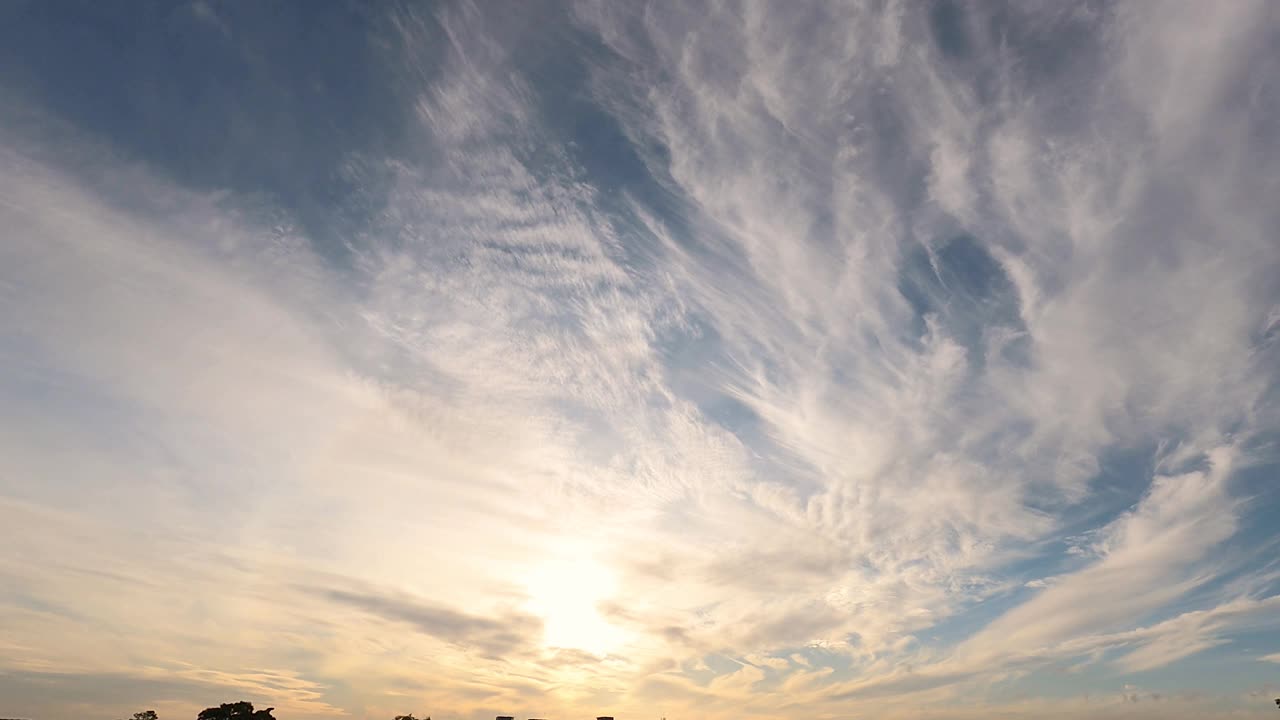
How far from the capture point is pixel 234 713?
172625mm

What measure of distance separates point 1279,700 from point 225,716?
13048 inches

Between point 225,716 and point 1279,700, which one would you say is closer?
point 225,716

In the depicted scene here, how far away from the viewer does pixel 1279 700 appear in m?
189

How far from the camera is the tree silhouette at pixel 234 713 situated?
170125mm

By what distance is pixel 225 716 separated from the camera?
171m

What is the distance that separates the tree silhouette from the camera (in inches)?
6698

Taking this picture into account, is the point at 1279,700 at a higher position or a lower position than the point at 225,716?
higher
